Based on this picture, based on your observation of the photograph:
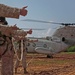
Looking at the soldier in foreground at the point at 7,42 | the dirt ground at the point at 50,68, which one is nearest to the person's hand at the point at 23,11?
the soldier in foreground at the point at 7,42

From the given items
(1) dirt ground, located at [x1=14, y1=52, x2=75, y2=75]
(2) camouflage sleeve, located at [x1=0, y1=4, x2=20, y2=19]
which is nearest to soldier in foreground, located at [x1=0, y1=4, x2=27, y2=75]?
(2) camouflage sleeve, located at [x1=0, y1=4, x2=20, y2=19]

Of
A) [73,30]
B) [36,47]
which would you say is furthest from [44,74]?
[73,30]

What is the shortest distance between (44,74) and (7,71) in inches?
357

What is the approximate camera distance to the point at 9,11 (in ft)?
20.9

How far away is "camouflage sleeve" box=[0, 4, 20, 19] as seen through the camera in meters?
6.36

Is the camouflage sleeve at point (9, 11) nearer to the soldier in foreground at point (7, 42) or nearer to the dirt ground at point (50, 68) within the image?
the soldier in foreground at point (7, 42)

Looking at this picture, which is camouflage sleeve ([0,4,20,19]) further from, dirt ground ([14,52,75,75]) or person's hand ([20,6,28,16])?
dirt ground ([14,52,75,75])

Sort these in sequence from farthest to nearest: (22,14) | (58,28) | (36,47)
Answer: (58,28), (36,47), (22,14)

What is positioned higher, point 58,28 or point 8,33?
point 8,33

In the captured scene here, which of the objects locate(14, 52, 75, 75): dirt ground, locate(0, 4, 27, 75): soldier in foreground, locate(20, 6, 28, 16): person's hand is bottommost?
locate(14, 52, 75, 75): dirt ground

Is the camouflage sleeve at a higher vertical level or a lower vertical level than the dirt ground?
higher

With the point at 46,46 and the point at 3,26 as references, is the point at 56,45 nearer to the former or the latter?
the point at 46,46

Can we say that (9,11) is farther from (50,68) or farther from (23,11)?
(50,68)

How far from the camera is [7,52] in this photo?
268 inches
